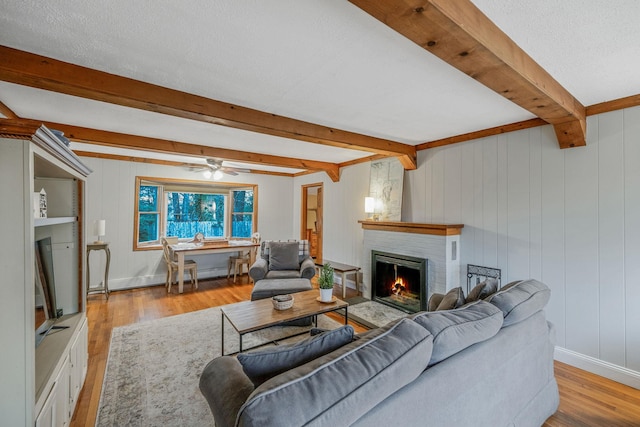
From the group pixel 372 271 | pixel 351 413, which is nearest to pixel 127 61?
pixel 351 413

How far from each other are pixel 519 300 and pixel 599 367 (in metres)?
1.65

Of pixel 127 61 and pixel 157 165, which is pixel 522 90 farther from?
pixel 157 165

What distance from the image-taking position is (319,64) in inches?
70.3

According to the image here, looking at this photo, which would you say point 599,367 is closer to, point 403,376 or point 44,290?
point 403,376

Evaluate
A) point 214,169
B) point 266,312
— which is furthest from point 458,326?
point 214,169

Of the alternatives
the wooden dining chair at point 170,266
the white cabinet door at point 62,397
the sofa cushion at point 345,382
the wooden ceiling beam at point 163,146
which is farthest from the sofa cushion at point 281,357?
the wooden dining chair at point 170,266

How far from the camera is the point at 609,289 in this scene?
2359mm

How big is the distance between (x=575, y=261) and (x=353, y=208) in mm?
3112

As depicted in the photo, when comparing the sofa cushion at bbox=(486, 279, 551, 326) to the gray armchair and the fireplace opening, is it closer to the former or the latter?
the fireplace opening

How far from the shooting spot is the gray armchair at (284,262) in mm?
3988

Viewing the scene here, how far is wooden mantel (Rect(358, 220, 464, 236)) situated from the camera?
328 centimetres

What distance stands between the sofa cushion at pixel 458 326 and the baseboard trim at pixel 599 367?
6.11ft

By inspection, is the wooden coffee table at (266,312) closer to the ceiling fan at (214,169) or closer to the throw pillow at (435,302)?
the throw pillow at (435,302)

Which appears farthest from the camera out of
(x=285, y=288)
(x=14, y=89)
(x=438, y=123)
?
(x=285, y=288)
